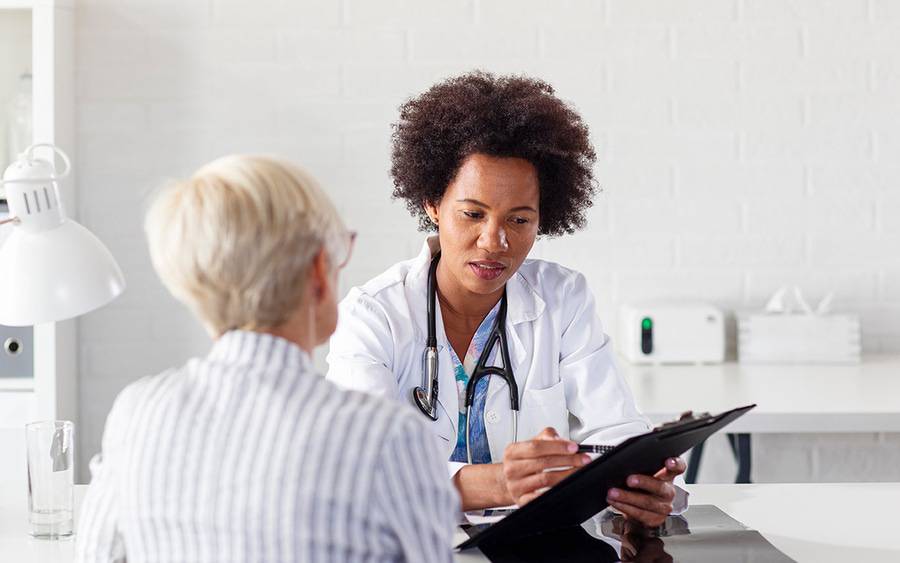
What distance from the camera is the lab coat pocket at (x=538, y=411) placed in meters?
1.92

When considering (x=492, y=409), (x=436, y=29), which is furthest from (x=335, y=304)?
(x=436, y=29)

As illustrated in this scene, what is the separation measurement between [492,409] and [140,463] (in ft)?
3.27

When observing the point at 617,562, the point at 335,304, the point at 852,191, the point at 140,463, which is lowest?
the point at 617,562

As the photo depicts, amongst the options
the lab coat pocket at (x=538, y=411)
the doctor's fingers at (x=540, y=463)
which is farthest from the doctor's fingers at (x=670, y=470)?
the lab coat pocket at (x=538, y=411)

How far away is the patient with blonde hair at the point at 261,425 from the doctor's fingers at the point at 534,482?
1.75 ft

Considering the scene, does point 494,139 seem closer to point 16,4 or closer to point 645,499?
point 645,499

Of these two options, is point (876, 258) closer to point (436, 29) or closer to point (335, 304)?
point (436, 29)

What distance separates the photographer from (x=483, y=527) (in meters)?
1.49

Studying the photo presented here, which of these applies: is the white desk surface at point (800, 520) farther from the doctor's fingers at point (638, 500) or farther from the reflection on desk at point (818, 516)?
the doctor's fingers at point (638, 500)

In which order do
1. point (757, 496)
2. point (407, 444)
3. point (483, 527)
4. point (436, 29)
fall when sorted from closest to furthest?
point (407, 444)
point (483, 527)
point (757, 496)
point (436, 29)

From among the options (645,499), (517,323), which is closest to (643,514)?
(645,499)

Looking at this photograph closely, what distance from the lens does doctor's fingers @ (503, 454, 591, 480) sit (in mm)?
1505

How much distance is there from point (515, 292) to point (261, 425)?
1129 mm

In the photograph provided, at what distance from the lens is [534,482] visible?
152 centimetres
